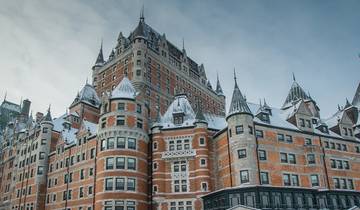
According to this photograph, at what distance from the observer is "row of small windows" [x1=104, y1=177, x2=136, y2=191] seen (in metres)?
57.9

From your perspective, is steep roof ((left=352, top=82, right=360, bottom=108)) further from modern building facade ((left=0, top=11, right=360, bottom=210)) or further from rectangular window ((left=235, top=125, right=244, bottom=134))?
rectangular window ((left=235, top=125, right=244, bottom=134))

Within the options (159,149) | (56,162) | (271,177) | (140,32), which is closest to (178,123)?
(159,149)

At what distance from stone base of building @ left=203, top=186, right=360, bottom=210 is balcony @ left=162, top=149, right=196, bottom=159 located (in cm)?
739

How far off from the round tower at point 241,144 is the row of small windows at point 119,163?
15968mm

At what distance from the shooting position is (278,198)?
174ft

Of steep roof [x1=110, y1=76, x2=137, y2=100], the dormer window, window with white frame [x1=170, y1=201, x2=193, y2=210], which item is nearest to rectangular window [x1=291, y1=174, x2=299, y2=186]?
window with white frame [x1=170, y1=201, x2=193, y2=210]

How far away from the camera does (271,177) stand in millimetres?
56906

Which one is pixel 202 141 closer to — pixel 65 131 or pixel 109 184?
pixel 109 184

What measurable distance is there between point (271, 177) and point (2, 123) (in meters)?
119

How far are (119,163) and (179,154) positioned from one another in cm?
978

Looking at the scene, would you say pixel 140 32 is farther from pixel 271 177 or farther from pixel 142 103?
pixel 271 177

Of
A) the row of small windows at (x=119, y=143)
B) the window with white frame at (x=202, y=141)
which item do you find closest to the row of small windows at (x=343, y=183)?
the window with white frame at (x=202, y=141)

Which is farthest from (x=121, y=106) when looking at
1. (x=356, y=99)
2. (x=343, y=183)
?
(x=356, y=99)

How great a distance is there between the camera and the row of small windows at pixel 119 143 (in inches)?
2389
